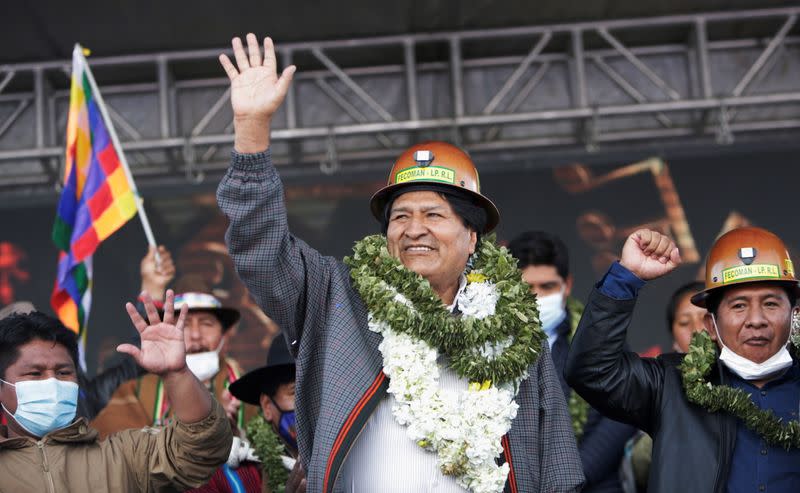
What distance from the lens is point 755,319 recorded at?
156 inches

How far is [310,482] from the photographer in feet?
11.2

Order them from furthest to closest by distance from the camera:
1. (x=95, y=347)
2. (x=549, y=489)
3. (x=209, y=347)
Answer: (x=95, y=347), (x=209, y=347), (x=549, y=489)

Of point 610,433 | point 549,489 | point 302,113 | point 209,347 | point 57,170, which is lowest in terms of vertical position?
point 549,489

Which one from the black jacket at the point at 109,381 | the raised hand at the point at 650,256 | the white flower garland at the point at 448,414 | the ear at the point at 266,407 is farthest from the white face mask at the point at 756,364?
the black jacket at the point at 109,381

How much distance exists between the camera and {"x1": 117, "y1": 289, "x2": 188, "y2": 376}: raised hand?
11.5ft

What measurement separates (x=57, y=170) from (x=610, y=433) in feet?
17.9

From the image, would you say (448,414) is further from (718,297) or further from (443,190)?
(718,297)

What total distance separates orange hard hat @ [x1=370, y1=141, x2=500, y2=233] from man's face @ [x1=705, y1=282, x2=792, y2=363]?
96 centimetres

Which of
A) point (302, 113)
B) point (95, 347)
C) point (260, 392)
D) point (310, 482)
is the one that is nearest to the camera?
point (310, 482)

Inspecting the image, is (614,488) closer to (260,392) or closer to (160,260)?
(260,392)

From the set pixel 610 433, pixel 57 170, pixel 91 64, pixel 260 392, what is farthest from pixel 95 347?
pixel 610 433

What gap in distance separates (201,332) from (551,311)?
6.14 feet

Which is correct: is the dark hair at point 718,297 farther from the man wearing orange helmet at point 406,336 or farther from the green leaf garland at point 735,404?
the man wearing orange helmet at point 406,336

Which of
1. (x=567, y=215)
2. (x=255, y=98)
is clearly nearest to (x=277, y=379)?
(x=255, y=98)
